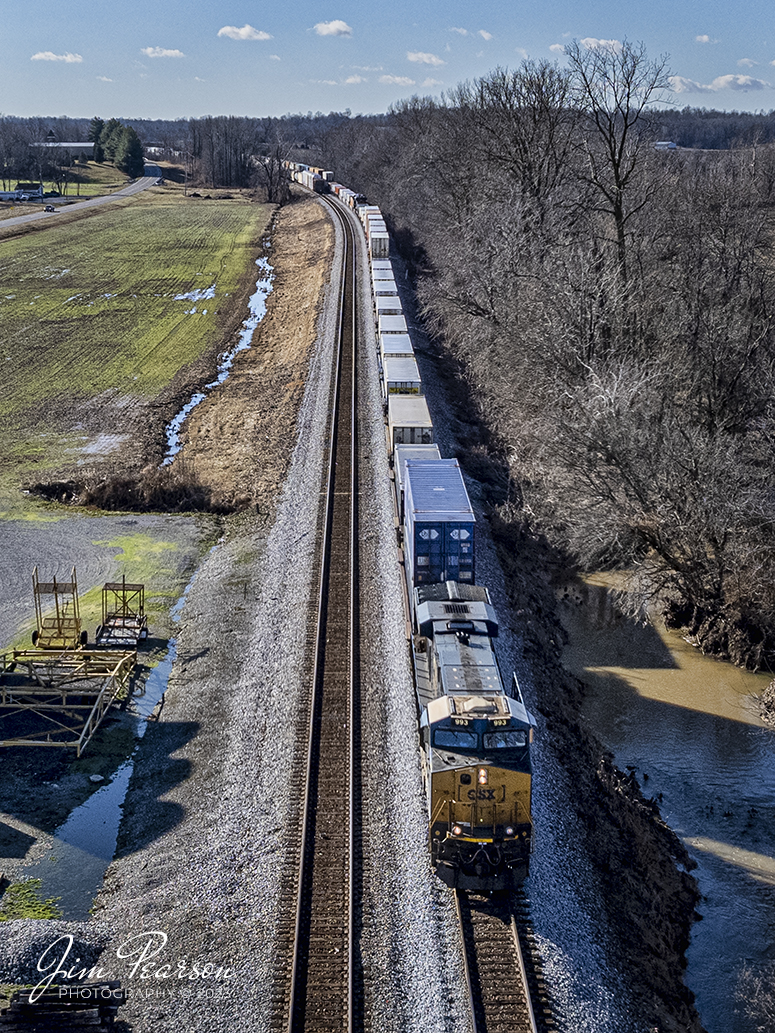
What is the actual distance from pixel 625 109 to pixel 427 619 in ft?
104

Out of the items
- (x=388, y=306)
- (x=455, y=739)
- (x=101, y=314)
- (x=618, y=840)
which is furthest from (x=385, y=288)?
(x=455, y=739)

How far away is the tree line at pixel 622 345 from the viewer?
2961 cm

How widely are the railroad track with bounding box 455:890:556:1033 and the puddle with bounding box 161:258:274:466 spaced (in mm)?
32698

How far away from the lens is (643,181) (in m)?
58.8

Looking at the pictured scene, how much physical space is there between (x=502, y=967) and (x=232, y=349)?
58.0 meters

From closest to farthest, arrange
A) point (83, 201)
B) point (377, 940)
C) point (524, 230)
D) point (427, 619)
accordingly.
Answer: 1. point (377, 940)
2. point (427, 619)
3. point (524, 230)
4. point (83, 201)

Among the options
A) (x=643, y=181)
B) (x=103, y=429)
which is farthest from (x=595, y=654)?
(x=643, y=181)

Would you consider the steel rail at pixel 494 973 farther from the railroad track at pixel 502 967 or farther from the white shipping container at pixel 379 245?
the white shipping container at pixel 379 245

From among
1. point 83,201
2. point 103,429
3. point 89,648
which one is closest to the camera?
point 89,648

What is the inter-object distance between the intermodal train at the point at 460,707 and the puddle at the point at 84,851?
25.2 feet

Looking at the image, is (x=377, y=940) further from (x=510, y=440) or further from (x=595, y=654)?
(x=510, y=440)

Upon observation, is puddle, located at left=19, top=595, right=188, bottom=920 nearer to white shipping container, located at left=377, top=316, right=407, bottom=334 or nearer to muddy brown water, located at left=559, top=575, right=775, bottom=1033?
muddy brown water, located at left=559, top=575, right=775, bottom=1033

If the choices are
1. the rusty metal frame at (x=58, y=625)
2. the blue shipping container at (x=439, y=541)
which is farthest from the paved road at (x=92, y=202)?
the blue shipping container at (x=439, y=541)

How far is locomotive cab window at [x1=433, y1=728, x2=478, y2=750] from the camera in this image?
58.9ft
